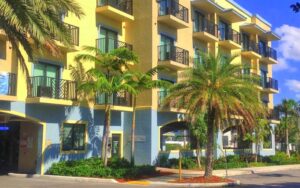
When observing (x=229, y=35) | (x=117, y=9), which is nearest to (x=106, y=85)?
(x=117, y=9)

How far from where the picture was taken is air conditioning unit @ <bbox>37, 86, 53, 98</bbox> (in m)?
26.1

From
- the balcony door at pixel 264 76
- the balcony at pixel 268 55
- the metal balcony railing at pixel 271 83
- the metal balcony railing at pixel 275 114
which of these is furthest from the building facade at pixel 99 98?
the metal balcony railing at pixel 275 114

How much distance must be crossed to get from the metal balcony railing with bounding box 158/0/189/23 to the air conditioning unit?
1111cm

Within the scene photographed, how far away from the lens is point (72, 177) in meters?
25.1

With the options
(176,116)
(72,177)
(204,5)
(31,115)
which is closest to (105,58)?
(31,115)

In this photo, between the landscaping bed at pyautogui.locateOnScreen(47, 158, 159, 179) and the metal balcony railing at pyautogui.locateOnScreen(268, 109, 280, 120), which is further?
the metal balcony railing at pyautogui.locateOnScreen(268, 109, 280, 120)

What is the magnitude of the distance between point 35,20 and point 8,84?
931 centimetres

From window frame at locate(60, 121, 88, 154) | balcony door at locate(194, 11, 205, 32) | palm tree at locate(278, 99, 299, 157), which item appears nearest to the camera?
window frame at locate(60, 121, 88, 154)

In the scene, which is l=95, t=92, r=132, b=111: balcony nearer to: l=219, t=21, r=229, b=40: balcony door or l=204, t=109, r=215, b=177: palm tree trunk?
l=204, t=109, r=215, b=177: palm tree trunk

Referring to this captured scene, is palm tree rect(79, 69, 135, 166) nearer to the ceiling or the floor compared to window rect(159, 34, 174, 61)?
nearer to the floor

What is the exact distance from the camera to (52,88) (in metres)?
26.8

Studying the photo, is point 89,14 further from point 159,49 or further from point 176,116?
point 176,116

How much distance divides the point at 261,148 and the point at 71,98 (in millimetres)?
26832

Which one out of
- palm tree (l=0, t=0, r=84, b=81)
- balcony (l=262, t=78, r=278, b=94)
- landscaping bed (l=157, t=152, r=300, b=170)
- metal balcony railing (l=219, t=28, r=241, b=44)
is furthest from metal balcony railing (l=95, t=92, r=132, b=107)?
balcony (l=262, t=78, r=278, b=94)
